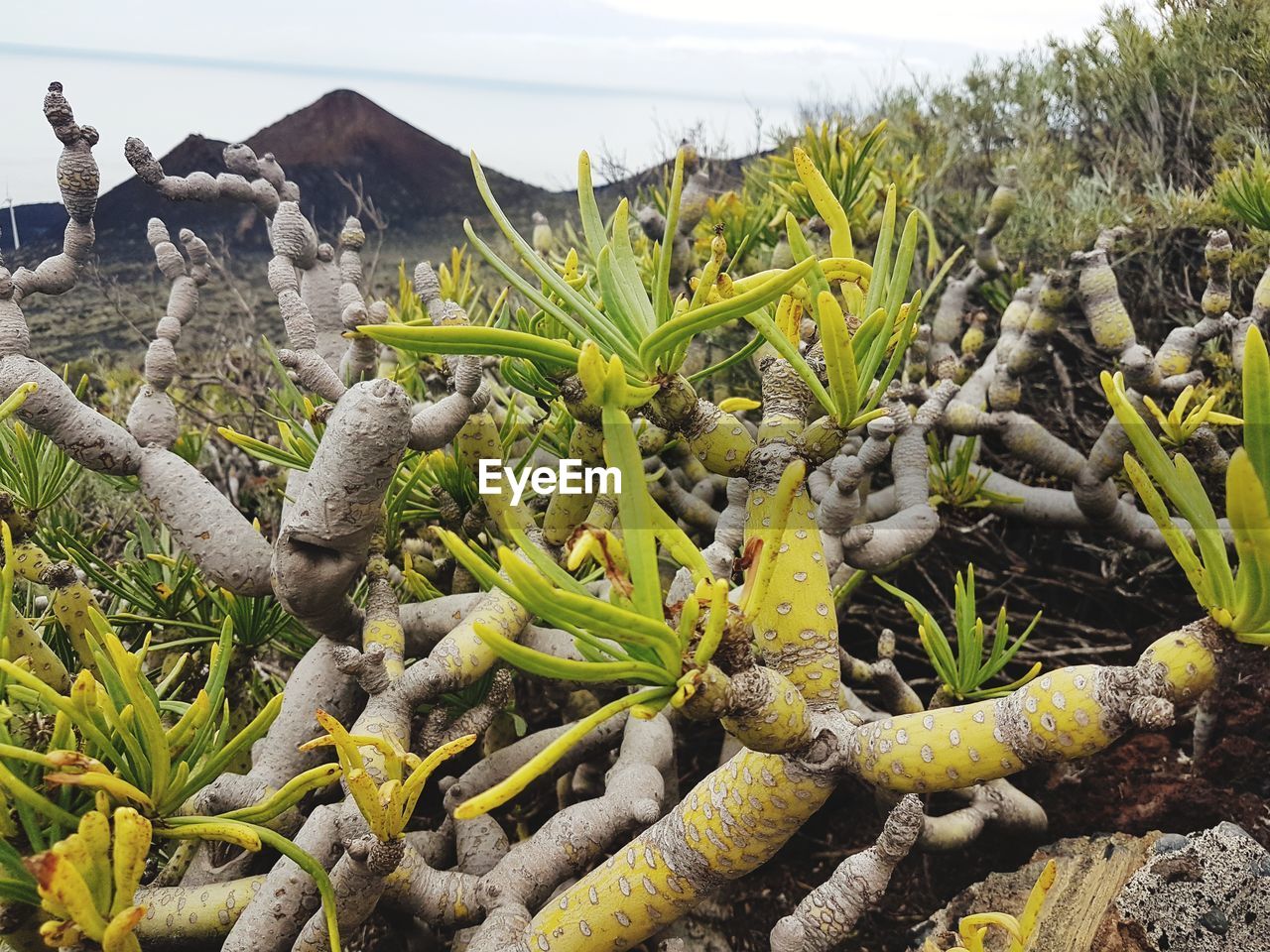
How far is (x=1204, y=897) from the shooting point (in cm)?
82

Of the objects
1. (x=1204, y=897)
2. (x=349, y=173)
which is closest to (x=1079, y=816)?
(x=1204, y=897)

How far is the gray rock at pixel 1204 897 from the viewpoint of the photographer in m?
0.79

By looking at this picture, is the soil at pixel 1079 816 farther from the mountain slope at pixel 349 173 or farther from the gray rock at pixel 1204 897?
the mountain slope at pixel 349 173

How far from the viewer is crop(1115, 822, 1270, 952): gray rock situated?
792 mm

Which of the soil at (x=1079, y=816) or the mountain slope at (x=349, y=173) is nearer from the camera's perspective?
the soil at (x=1079, y=816)

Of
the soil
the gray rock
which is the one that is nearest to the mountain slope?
the soil

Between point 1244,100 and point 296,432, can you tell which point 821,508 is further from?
point 1244,100

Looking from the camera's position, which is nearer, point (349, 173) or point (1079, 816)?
point (1079, 816)

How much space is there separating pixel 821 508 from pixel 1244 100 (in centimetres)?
256

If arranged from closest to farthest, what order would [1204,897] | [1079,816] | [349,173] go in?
[1204,897], [1079,816], [349,173]

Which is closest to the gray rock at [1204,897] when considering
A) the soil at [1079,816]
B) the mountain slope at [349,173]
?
the soil at [1079,816]

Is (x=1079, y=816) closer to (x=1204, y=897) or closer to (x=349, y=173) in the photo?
(x=1204, y=897)

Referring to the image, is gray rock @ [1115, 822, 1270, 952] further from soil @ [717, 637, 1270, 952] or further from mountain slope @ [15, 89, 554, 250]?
→ mountain slope @ [15, 89, 554, 250]

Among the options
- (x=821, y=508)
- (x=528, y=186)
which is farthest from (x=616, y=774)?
(x=528, y=186)
